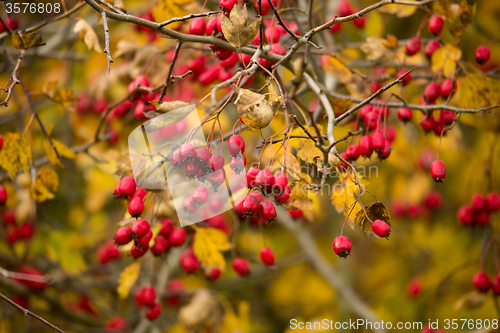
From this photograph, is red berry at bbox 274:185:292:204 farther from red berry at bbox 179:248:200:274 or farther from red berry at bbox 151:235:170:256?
red berry at bbox 179:248:200:274

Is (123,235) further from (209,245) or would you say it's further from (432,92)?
(432,92)

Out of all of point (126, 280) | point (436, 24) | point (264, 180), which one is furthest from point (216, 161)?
point (436, 24)

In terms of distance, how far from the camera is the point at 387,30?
165 inches

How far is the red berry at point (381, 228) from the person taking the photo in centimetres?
119

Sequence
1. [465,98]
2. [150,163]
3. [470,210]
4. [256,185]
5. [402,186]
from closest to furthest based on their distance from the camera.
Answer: [256,185] → [150,163] → [465,98] → [470,210] → [402,186]

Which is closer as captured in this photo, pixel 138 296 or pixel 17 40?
pixel 17 40

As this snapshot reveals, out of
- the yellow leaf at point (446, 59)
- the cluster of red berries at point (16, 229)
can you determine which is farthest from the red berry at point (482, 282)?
the cluster of red berries at point (16, 229)

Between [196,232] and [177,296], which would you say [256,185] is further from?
[177,296]

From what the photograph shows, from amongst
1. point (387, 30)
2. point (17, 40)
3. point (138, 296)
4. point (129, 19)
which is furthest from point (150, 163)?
point (387, 30)

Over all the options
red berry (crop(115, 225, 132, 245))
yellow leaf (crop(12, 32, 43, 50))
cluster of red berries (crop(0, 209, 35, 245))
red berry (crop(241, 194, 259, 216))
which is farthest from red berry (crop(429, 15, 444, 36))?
cluster of red berries (crop(0, 209, 35, 245))

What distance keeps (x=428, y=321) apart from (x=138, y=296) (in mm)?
1727

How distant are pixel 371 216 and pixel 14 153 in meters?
1.53

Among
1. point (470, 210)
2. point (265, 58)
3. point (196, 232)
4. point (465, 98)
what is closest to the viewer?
point (265, 58)

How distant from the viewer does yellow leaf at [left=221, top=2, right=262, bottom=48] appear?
47.4 inches
